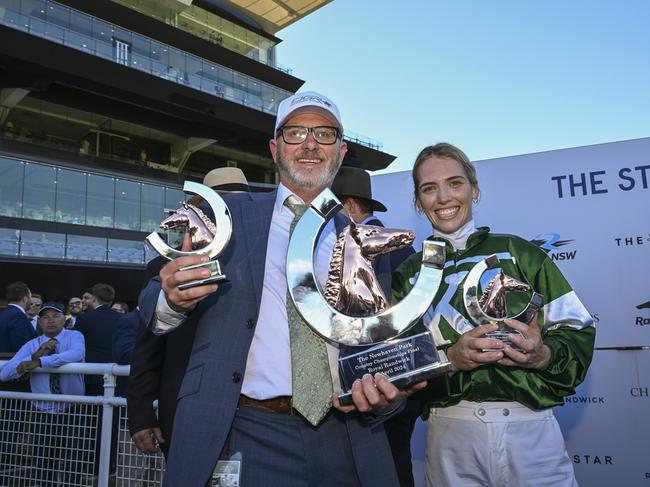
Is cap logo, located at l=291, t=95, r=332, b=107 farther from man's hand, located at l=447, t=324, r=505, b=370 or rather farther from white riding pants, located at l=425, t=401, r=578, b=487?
white riding pants, located at l=425, t=401, r=578, b=487

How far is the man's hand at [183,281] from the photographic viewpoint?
55.0 inches

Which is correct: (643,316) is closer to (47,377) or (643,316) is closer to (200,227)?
(200,227)

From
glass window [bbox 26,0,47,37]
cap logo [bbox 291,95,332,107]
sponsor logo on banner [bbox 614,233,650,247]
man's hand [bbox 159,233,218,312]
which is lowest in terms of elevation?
man's hand [bbox 159,233,218,312]

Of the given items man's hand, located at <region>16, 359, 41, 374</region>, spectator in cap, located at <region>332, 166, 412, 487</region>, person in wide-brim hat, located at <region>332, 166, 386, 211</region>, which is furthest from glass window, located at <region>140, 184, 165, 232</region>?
person in wide-brim hat, located at <region>332, 166, 386, 211</region>

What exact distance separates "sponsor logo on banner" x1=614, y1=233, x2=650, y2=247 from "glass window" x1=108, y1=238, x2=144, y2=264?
18.4 m

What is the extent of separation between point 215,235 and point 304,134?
52 cm

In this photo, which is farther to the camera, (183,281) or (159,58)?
(159,58)

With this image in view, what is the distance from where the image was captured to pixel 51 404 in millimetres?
3566

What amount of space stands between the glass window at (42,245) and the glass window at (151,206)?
10.5 ft

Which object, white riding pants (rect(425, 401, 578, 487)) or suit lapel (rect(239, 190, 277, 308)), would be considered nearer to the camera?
suit lapel (rect(239, 190, 277, 308))

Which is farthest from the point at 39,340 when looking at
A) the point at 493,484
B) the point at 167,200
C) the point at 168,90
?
the point at 168,90

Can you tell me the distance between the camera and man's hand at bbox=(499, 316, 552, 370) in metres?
1.61

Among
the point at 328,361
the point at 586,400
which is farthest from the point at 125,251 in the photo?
the point at 328,361

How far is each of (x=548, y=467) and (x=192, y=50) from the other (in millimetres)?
27383
